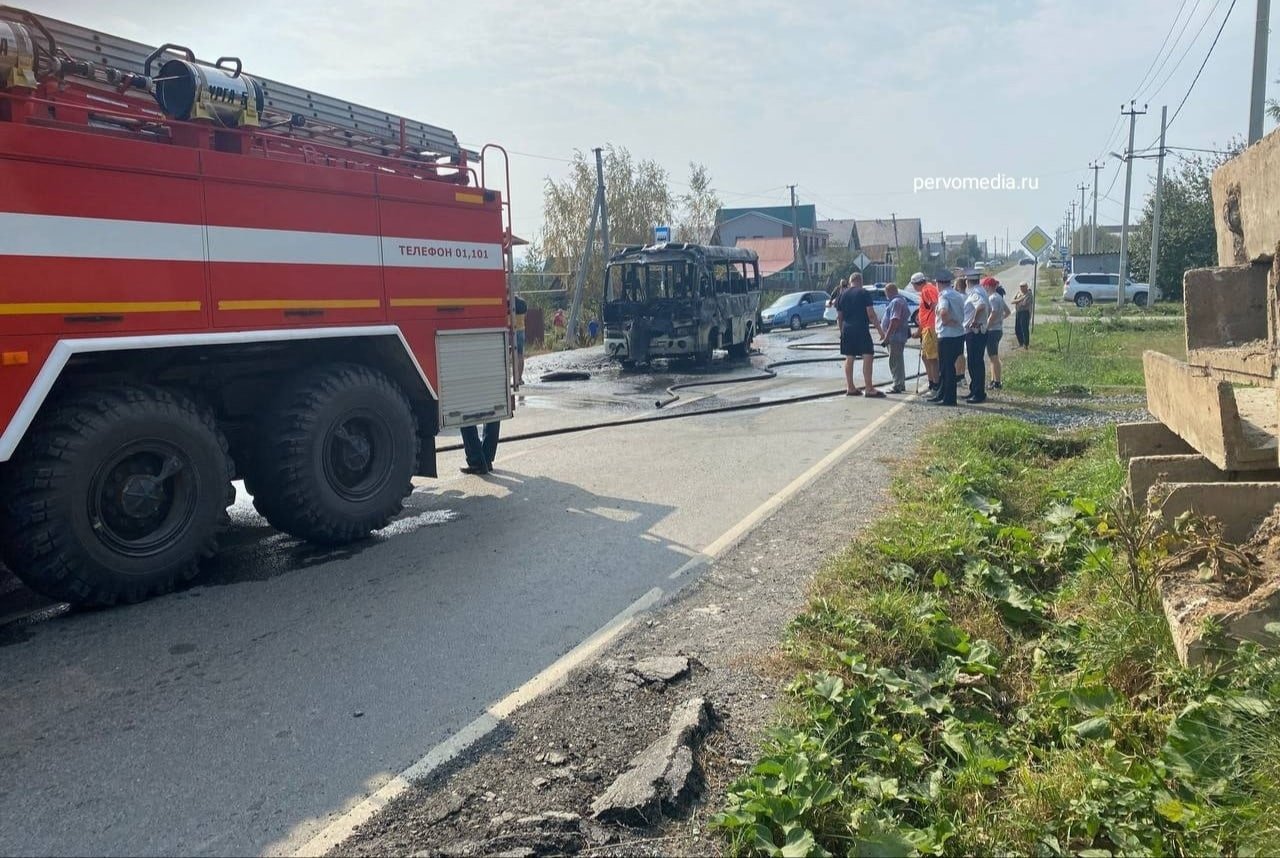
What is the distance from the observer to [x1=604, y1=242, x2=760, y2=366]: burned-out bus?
20734 mm

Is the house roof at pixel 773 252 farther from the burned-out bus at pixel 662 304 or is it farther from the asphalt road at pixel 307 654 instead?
the asphalt road at pixel 307 654

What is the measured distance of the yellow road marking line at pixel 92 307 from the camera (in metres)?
5.05

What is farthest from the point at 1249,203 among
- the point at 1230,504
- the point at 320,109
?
the point at 320,109

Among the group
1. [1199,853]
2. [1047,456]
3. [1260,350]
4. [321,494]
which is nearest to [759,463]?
[1047,456]

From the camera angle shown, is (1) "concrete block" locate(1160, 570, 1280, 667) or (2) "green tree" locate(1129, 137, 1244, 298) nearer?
(1) "concrete block" locate(1160, 570, 1280, 667)

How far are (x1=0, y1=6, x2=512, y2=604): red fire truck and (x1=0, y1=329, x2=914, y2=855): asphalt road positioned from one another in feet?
1.64

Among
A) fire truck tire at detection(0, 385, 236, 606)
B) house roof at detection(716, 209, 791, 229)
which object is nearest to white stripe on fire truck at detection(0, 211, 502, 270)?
fire truck tire at detection(0, 385, 236, 606)

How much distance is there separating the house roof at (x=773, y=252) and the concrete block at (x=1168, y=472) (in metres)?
65.5

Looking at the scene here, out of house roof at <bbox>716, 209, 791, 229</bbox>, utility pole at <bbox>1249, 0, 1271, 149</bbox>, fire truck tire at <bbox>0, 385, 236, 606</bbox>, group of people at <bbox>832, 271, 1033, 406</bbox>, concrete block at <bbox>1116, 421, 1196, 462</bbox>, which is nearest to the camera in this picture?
fire truck tire at <bbox>0, 385, 236, 606</bbox>

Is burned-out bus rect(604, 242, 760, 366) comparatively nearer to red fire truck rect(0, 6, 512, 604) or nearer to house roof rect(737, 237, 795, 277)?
red fire truck rect(0, 6, 512, 604)

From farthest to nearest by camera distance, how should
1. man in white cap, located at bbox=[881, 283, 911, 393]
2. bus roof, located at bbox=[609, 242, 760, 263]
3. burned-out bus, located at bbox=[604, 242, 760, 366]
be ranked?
bus roof, located at bbox=[609, 242, 760, 263], burned-out bus, located at bbox=[604, 242, 760, 366], man in white cap, located at bbox=[881, 283, 911, 393]

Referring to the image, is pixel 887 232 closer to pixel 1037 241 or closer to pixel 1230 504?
pixel 1037 241

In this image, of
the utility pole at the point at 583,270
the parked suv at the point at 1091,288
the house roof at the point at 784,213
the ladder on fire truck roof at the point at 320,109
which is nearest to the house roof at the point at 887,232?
the house roof at the point at 784,213

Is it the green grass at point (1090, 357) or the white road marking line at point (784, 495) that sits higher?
the green grass at point (1090, 357)
